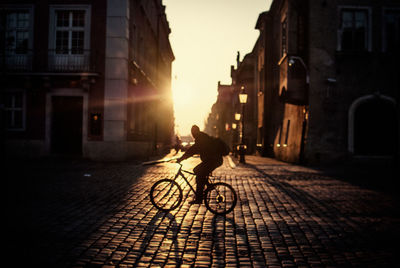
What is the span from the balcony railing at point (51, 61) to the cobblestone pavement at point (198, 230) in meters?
11.2

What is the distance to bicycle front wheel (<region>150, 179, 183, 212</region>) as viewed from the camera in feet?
21.4

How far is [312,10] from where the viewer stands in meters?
18.4

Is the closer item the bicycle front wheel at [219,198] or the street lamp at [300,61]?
the bicycle front wheel at [219,198]

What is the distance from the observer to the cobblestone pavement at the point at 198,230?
3.99m

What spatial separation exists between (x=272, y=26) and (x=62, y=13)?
18.2 meters

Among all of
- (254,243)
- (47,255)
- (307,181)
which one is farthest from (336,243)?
(307,181)

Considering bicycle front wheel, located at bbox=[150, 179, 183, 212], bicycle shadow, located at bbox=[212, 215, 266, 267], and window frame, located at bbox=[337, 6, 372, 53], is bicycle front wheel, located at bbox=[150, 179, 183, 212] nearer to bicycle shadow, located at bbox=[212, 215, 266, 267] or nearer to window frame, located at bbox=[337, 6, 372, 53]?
bicycle shadow, located at bbox=[212, 215, 266, 267]

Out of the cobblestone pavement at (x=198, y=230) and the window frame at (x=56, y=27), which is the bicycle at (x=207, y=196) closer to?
the cobblestone pavement at (x=198, y=230)

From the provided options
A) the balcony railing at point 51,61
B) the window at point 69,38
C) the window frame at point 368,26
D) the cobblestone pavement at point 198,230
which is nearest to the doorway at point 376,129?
the window frame at point 368,26

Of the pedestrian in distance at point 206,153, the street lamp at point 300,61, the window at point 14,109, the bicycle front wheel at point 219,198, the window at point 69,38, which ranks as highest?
the window at point 69,38

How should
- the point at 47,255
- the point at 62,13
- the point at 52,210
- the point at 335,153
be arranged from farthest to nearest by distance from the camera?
the point at 62,13
the point at 335,153
the point at 52,210
the point at 47,255

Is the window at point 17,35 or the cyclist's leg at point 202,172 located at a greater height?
the window at point 17,35

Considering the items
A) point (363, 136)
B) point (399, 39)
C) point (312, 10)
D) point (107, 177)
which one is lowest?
point (107, 177)

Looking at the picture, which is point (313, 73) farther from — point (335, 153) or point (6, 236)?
point (6, 236)
